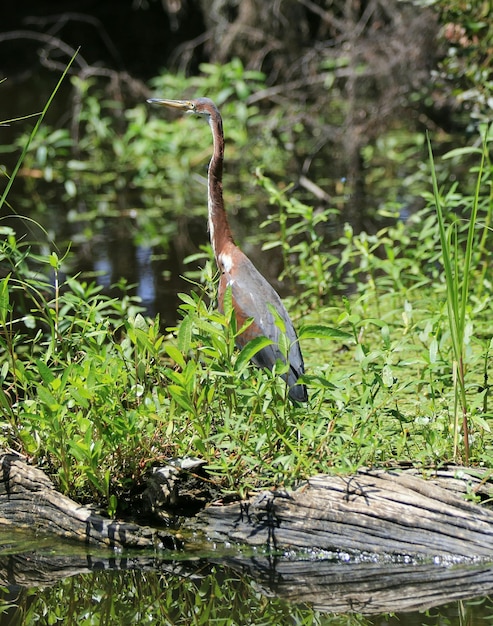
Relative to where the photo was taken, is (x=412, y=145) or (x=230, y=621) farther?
(x=412, y=145)

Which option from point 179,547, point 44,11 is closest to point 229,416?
point 179,547

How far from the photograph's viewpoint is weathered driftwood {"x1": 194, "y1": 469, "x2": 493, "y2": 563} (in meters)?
3.49

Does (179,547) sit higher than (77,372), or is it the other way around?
(77,372)

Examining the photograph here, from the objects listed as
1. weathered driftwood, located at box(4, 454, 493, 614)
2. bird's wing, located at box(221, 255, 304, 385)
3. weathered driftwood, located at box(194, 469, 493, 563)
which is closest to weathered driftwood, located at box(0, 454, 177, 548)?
weathered driftwood, located at box(4, 454, 493, 614)

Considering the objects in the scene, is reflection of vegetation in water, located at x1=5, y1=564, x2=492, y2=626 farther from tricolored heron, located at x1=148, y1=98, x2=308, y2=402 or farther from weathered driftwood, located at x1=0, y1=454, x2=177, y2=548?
tricolored heron, located at x1=148, y1=98, x2=308, y2=402

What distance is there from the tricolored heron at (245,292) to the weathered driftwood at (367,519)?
466 mm

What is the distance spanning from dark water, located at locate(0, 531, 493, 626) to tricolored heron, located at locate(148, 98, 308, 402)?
72 cm

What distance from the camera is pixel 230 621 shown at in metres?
3.34

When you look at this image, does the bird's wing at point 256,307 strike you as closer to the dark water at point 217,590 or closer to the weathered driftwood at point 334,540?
the weathered driftwood at point 334,540

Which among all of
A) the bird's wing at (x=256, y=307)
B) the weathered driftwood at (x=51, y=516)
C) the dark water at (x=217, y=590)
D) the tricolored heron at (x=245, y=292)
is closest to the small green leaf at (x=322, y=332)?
the tricolored heron at (x=245, y=292)

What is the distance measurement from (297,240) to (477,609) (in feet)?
16.3

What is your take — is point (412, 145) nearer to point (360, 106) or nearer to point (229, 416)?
point (360, 106)

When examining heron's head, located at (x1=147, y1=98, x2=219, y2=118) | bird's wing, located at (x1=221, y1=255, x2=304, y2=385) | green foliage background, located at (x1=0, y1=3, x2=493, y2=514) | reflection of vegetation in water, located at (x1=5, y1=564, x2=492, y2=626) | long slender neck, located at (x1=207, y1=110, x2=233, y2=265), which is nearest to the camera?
reflection of vegetation in water, located at (x1=5, y1=564, x2=492, y2=626)

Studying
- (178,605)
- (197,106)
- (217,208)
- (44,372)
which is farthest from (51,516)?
(197,106)
